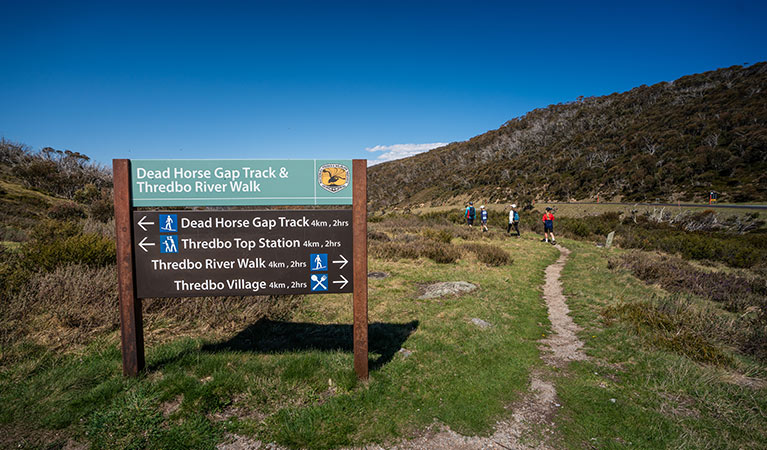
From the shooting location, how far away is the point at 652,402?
3439mm

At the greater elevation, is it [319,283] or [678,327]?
[319,283]

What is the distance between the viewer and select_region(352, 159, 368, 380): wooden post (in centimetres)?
358

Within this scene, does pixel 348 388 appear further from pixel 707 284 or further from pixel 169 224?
pixel 707 284

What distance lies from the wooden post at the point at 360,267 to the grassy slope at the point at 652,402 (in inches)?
81.5

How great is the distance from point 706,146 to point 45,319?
45116 millimetres

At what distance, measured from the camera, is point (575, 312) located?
6625 millimetres

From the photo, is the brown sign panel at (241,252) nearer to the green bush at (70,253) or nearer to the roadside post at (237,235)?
the roadside post at (237,235)

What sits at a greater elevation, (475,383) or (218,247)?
(218,247)

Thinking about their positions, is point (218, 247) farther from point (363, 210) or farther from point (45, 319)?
A: point (45, 319)

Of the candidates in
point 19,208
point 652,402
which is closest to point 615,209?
point 652,402

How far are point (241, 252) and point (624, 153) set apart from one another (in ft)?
153

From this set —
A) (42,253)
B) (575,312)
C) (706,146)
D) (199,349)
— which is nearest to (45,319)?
(42,253)

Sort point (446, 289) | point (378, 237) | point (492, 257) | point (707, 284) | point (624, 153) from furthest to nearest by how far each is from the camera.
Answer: point (624, 153), point (378, 237), point (492, 257), point (707, 284), point (446, 289)

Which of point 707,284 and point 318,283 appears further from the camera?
point 707,284
